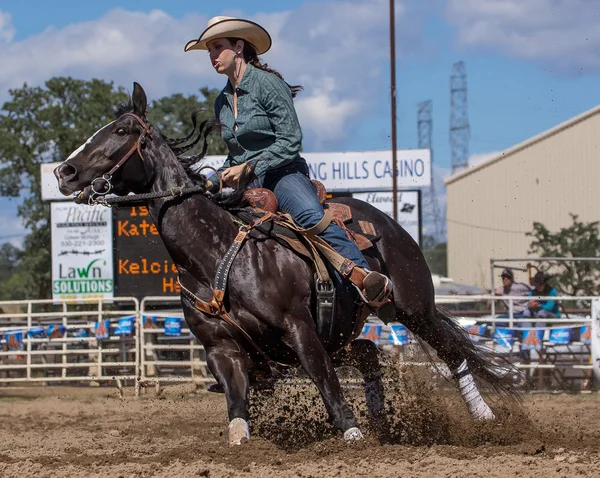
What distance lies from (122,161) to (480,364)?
3363 millimetres

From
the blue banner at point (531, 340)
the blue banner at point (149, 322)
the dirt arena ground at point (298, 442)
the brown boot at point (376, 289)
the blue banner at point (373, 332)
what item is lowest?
the dirt arena ground at point (298, 442)

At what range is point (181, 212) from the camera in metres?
5.99

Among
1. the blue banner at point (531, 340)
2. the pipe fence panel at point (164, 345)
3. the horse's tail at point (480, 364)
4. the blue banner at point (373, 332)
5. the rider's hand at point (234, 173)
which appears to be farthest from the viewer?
the pipe fence panel at point (164, 345)

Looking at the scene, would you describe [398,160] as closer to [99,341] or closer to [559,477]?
[99,341]

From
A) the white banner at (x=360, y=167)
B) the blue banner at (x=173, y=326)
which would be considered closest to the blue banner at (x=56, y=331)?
the blue banner at (x=173, y=326)

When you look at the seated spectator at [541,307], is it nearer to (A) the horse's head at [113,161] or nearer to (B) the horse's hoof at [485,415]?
(B) the horse's hoof at [485,415]

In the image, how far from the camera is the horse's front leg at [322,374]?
5.75 m

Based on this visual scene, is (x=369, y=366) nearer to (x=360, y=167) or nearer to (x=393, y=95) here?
(x=393, y=95)

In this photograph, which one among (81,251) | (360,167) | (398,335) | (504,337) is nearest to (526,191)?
(360,167)

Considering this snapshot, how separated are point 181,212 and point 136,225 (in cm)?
907

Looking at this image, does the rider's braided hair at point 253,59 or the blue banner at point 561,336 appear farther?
the blue banner at point 561,336

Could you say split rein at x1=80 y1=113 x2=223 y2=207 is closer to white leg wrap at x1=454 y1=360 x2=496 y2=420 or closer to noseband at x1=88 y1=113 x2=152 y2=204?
noseband at x1=88 y1=113 x2=152 y2=204

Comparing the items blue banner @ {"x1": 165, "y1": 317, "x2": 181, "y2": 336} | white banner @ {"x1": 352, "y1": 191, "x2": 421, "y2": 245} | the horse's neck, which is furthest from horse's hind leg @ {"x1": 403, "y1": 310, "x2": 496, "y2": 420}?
white banner @ {"x1": 352, "y1": 191, "x2": 421, "y2": 245}

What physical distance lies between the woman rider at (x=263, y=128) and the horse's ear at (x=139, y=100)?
577 millimetres
